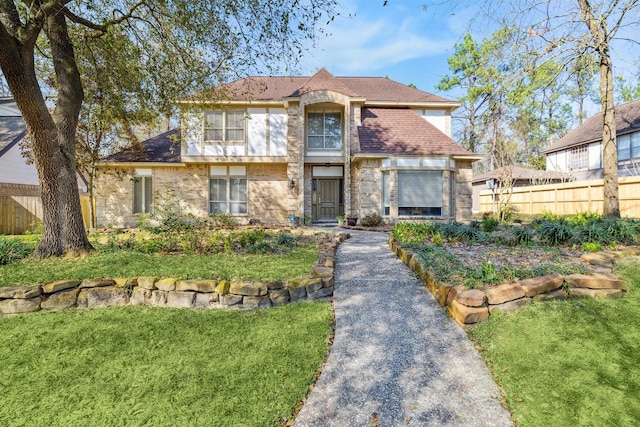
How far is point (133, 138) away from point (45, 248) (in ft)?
29.3

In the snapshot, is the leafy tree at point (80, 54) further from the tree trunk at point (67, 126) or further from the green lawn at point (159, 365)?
the green lawn at point (159, 365)

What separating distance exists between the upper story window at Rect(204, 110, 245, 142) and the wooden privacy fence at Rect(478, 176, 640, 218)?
12.9 meters

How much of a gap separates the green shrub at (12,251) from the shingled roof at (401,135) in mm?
11423

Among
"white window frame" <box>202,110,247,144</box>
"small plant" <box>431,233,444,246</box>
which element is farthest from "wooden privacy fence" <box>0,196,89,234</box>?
"small plant" <box>431,233,444,246</box>

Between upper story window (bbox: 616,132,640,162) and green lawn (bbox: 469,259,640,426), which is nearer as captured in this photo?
green lawn (bbox: 469,259,640,426)

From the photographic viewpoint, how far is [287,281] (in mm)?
4711

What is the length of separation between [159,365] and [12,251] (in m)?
5.39

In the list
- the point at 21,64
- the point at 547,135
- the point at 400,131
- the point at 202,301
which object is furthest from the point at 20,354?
the point at 547,135

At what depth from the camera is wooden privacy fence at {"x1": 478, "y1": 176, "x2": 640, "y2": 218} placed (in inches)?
519

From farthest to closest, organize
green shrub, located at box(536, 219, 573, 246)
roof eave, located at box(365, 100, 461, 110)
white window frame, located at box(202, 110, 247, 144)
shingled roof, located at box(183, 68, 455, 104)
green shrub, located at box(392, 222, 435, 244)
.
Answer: roof eave, located at box(365, 100, 461, 110), white window frame, located at box(202, 110, 247, 144), shingled roof, located at box(183, 68, 455, 104), green shrub, located at box(392, 222, 435, 244), green shrub, located at box(536, 219, 573, 246)

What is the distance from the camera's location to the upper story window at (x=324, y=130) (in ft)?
49.1

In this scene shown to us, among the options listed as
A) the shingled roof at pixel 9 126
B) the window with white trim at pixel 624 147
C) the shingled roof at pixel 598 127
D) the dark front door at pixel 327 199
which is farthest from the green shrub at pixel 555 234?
the shingled roof at pixel 9 126

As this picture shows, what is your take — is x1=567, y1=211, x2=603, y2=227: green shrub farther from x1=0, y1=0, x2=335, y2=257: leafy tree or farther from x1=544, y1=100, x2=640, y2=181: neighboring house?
x1=544, y1=100, x2=640, y2=181: neighboring house

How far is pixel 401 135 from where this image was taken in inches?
577
